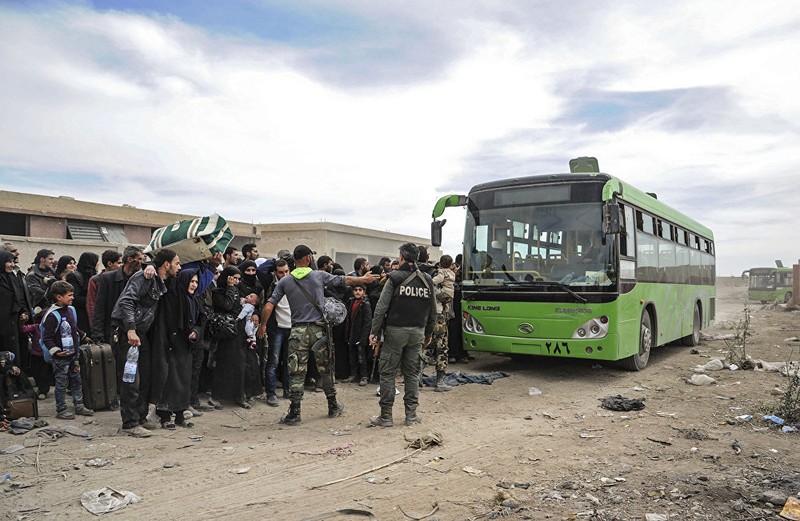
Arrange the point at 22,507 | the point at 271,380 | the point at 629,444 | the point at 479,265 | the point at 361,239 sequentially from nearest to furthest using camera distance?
the point at 22,507, the point at 629,444, the point at 271,380, the point at 479,265, the point at 361,239

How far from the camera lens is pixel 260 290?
7734 millimetres

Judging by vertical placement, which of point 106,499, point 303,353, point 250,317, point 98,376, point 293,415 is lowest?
point 106,499

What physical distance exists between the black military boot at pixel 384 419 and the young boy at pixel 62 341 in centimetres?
319

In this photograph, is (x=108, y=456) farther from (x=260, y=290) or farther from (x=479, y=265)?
(x=479, y=265)

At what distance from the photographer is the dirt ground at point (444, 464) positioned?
4172mm

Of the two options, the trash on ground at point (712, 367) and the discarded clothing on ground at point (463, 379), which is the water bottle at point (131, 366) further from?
the trash on ground at point (712, 367)

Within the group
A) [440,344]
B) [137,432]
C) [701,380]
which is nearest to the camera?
[137,432]

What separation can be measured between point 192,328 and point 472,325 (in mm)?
4948

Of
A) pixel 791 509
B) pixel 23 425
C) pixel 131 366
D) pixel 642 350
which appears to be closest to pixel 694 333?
pixel 642 350

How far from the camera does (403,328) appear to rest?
6539 millimetres

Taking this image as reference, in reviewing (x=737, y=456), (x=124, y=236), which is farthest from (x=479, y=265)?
(x=124, y=236)

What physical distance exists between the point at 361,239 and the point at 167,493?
Result: 2442 centimetres

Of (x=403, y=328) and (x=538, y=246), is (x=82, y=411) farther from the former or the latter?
(x=538, y=246)

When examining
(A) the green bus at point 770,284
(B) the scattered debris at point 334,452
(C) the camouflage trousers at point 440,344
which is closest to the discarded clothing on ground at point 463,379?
(C) the camouflage trousers at point 440,344
